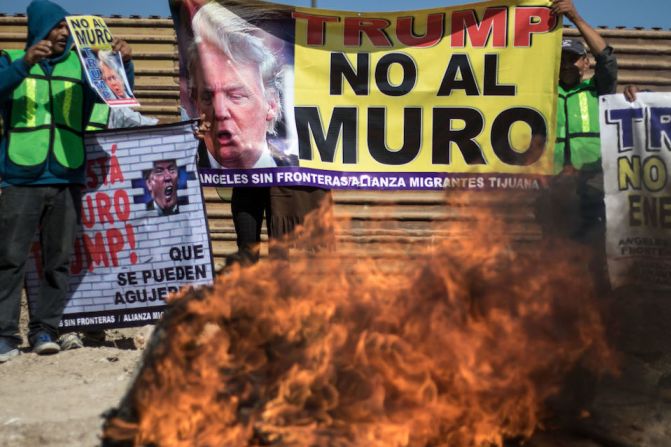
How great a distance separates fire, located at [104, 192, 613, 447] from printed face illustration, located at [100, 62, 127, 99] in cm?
242

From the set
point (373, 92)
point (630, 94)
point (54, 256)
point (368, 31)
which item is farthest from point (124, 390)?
point (630, 94)

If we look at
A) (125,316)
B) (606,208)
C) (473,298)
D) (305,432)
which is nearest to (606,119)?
(606,208)

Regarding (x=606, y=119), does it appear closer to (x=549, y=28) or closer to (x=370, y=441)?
(x=549, y=28)

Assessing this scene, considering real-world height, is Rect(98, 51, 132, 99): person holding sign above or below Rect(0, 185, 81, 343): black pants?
above

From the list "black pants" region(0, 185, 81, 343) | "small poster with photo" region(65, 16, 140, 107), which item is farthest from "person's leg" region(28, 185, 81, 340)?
"small poster with photo" region(65, 16, 140, 107)

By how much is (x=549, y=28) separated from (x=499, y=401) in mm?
4224

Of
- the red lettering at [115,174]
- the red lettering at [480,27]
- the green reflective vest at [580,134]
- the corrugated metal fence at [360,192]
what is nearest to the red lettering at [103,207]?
the red lettering at [115,174]

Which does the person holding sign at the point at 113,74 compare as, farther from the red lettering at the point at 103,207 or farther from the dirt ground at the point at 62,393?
the dirt ground at the point at 62,393

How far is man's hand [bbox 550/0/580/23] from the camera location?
22.4 ft

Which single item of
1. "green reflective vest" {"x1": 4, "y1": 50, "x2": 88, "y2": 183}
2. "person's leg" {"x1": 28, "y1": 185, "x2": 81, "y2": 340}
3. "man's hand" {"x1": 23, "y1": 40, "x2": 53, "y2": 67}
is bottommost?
"person's leg" {"x1": 28, "y1": 185, "x2": 81, "y2": 340}

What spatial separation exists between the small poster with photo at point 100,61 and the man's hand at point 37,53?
21 centimetres

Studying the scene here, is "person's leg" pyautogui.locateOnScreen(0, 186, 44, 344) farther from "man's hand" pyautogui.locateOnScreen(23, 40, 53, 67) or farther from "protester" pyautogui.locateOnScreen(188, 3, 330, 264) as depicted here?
"protester" pyautogui.locateOnScreen(188, 3, 330, 264)

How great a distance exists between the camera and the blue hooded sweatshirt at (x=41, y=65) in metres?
5.54

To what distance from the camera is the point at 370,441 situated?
127 inches
